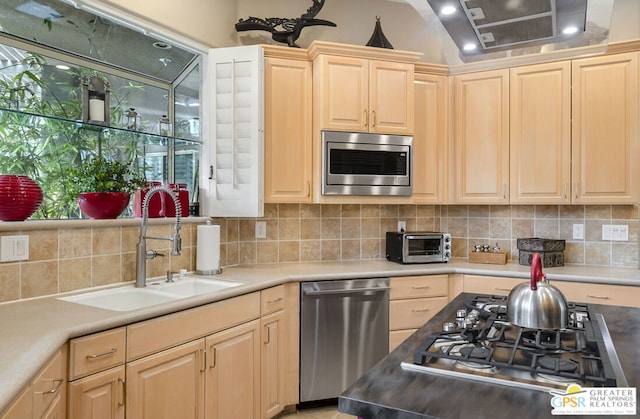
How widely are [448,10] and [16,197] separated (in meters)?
1.83

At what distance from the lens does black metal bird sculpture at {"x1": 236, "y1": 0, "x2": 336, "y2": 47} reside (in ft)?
10.3

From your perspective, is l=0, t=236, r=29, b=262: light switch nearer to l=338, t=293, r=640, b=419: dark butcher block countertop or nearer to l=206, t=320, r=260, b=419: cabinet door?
l=206, t=320, r=260, b=419: cabinet door

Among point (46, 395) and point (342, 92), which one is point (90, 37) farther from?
point (46, 395)

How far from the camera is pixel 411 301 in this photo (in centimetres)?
300

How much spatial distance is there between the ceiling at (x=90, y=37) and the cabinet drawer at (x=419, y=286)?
80.9 inches

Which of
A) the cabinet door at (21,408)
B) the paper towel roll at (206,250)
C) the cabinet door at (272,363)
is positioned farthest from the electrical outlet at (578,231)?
the cabinet door at (21,408)

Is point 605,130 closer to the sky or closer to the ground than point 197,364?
closer to the sky

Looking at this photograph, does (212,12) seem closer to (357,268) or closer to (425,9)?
(357,268)

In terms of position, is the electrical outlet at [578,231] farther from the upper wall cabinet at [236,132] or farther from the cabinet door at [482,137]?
the upper wall cabinet at [236,132]

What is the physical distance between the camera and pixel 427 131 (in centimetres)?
338

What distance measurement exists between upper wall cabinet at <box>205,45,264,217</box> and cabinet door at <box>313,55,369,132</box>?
410 mm

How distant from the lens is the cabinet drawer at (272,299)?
2.47 m

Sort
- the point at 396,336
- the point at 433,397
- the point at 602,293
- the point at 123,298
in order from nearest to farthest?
the point at 433,397
the point at 123,298
the point at 602,293
the point at 396,336

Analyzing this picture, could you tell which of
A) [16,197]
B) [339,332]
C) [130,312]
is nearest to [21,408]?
[130,312]
